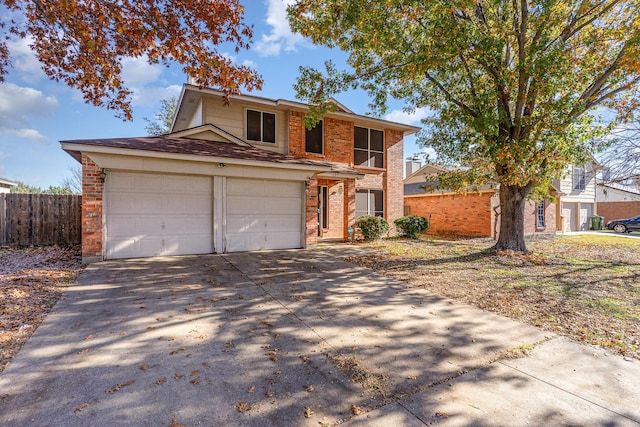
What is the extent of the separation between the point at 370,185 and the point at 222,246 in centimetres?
829

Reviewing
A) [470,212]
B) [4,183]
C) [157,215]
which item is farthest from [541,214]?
[4,183]

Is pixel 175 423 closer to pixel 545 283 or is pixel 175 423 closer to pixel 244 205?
pixel 545 283

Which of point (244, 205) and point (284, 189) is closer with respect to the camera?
point (244, 205)

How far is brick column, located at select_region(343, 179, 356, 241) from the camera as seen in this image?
554 inches

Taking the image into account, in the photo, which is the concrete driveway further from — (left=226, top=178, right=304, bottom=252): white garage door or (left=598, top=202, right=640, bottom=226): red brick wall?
(left=598, top=202, right=640, bottom=226): red brick wall

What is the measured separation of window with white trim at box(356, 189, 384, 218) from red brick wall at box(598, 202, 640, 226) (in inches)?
921

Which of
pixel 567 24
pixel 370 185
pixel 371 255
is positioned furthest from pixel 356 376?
pixel 370 185

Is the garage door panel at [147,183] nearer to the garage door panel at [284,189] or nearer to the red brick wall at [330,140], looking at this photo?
the garage door panel at [284,189]

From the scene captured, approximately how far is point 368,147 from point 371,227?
4.34 m

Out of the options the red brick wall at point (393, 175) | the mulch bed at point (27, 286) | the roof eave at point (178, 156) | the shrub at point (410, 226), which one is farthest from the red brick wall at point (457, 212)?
the mulch bed at point (27, 286)

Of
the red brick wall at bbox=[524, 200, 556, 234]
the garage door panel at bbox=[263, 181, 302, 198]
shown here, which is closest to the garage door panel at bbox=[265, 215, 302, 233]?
the garage door panel at bbox=[263, 181, 302, 198]

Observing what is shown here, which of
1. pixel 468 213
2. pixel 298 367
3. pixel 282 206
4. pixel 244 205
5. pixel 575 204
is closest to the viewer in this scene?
pixel 298 367

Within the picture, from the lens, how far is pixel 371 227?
13.4 m

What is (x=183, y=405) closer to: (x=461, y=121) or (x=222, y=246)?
(x=222, y=246)
